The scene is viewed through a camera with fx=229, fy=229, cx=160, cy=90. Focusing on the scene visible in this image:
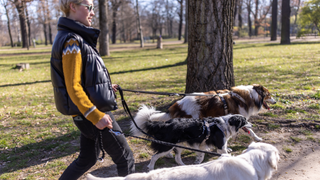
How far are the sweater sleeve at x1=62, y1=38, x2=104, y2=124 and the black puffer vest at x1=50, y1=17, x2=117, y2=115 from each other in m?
0.06

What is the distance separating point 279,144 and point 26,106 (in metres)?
6.93

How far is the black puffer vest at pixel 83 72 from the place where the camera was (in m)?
2.01

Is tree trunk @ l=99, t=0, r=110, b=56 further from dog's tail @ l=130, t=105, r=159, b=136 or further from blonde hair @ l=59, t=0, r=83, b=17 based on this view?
blonde hair @ l=59, t=0, r=83, b=17

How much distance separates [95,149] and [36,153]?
2514 mm

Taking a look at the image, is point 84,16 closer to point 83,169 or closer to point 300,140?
point 83,169

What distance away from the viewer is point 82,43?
6.61 feet

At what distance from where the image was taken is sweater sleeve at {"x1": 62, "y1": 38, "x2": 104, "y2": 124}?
1907 millimetres

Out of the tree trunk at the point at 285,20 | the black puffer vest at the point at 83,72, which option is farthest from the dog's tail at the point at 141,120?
the tree trunk at the point at 285,20

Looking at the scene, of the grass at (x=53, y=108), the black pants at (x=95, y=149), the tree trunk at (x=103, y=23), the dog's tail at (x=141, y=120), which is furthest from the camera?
the tree trunk at (x=103, y=23)

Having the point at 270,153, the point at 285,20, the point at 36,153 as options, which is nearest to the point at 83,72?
the point at 270,153

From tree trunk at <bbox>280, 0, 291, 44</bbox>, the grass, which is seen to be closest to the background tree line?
tree trunk at <bbox>280, 0, 291, 44</bbox>

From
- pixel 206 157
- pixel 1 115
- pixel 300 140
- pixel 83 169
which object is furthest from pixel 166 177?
pixel 1 115

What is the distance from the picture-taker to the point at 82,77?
6.67 ft

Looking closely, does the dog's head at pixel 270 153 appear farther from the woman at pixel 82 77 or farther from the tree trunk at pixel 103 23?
the tree trunk at pixel 103 23
